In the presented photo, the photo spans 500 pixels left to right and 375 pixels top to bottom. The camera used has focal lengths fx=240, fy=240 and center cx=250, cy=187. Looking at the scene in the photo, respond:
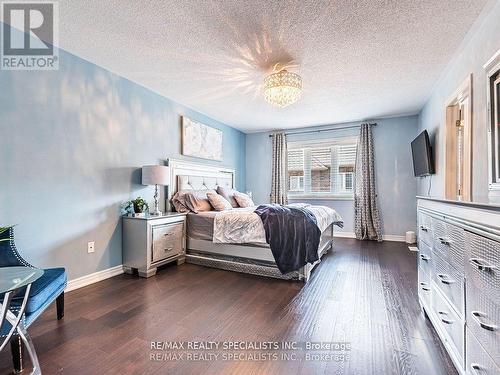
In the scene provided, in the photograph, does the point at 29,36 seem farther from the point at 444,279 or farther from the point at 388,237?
the point at 388,237

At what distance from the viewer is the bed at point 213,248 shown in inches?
117

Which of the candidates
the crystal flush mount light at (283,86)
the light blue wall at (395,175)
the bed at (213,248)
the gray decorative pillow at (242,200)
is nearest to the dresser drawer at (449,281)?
the bed at (213,248)

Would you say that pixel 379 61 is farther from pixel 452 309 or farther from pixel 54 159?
pixel 54 159

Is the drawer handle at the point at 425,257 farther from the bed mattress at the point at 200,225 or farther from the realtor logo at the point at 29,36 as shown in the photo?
the realtor logo at the point at 29,36

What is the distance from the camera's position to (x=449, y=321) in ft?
4.61

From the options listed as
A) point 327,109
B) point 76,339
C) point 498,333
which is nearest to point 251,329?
point 76,339

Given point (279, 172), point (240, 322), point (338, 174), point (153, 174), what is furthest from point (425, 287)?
point (279, 172)

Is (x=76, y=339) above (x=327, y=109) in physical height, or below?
below

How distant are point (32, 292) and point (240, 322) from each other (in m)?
1.43

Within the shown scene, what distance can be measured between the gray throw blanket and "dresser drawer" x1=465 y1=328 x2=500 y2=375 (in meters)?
1.64

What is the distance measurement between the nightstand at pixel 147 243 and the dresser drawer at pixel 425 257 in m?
2.79

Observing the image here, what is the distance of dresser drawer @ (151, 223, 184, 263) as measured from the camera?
3.03 metres

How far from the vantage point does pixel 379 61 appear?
2705 mm

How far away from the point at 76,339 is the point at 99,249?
131cm
